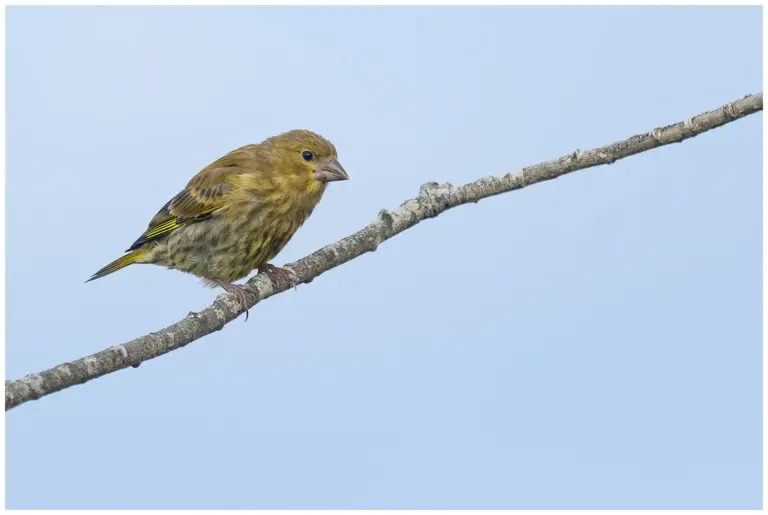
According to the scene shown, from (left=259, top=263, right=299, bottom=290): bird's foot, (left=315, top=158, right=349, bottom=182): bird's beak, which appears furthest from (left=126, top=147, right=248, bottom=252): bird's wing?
(left=259, top=263, right=299, bottom=290): bird's foot

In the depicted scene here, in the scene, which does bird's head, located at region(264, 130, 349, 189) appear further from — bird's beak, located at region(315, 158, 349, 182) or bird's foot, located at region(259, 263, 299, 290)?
bird's foot, located at region(259, 263, 299, 290)

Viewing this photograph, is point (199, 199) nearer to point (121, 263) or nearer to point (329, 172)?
point (121, 263)

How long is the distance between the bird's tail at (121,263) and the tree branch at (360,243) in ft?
4.70

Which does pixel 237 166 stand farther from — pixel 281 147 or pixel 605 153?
pixel 605 153

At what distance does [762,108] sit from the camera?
447cm

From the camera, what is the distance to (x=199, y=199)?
6551 millimetres

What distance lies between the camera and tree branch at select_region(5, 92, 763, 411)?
379 cm

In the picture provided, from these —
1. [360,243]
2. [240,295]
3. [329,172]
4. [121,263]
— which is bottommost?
[240,295]

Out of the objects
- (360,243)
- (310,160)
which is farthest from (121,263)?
(360,243)

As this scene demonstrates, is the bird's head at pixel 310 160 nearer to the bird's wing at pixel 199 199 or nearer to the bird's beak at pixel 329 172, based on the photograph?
the bird's beak at pixel 329 172

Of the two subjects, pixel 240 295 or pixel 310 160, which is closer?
pixel 240 295

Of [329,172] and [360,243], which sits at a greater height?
[329,172]

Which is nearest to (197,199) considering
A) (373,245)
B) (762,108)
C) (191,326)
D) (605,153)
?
(373,245)

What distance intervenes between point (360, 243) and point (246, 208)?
131cm
